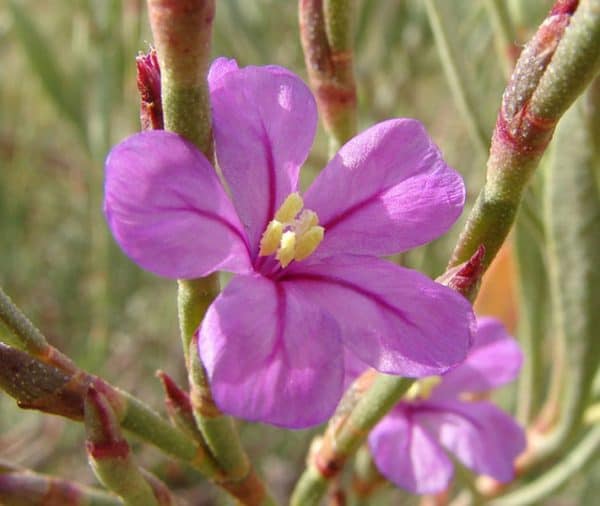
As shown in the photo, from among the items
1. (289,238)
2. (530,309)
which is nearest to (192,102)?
(289,238)

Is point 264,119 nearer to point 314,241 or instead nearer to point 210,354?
point 314,241

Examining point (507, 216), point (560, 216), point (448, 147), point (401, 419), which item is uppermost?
point (507, 216)

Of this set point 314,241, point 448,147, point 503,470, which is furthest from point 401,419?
point 448,147

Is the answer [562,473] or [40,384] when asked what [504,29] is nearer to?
[562,473]

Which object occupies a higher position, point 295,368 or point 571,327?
point 295,368

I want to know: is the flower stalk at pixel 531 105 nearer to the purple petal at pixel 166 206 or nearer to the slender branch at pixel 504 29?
the purple petal at pixel 166 206

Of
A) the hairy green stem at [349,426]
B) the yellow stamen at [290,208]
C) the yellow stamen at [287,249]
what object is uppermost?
the yellow stamen at [290,208]

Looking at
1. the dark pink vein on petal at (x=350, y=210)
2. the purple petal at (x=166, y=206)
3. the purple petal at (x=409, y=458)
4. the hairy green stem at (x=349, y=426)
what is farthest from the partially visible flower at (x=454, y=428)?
the purple petal at (x=166, y=206)
